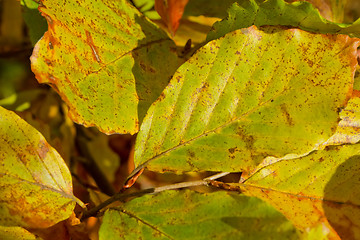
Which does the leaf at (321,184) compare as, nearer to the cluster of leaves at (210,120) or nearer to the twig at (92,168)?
the cluster of leaves at (210,120)

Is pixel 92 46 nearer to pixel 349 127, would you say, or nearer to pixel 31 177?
pixel 31 177

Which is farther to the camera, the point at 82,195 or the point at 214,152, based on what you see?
the point at 82,195

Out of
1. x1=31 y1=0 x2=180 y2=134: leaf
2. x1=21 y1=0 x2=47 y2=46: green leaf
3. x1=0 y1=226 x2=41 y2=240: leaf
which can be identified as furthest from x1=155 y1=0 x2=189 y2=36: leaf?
x1=0 y1=226 x2=41 y2=240: leaf

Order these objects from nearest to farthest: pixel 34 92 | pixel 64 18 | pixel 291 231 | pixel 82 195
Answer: pixel 291 231 < pixel 64 18 < pixel 82 195 < pixel 34 92

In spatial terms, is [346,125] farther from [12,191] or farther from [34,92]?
[34,92]

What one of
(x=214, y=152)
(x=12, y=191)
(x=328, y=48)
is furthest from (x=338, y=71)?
(x=12, y=191)

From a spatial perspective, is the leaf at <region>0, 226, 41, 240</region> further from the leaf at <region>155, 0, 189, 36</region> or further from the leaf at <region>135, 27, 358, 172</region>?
the leaf at <region>155, 0, 189, 36</region>

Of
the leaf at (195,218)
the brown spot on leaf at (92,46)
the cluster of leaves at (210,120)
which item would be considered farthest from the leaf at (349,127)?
the brown spot on leaf at (92,46)
